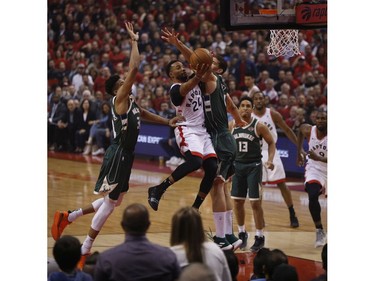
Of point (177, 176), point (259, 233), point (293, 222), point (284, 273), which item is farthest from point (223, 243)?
point (284, 273)

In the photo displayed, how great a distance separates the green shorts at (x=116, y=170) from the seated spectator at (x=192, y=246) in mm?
3205

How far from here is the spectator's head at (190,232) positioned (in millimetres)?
5738

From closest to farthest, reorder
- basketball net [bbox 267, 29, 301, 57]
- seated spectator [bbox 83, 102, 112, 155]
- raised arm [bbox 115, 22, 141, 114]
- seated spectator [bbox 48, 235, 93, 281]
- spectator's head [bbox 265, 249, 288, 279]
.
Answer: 1. seated spectator [bbox 48, 235, 93, 281]
2. spectator's head [bbox 265, 249, 288, 279]
3. raised arm [bbox 115, 22, 141, 114]
4. basketball net [bbox 267, 29, 301, 57]
5. seated spectator [bbox 83, 102, 112, 155]

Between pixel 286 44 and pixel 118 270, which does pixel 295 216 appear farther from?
pixel 118 270

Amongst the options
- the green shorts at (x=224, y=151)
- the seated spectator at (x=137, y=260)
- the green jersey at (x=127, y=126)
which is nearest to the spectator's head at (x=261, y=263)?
the seated spectator at (x=137, y=260)

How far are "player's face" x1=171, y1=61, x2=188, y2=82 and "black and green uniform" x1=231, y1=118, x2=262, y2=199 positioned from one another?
1.55 metres

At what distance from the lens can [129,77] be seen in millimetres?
8461

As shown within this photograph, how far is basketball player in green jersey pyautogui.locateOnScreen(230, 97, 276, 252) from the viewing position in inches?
401

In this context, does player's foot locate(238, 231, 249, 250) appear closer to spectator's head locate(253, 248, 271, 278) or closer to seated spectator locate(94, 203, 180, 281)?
spectator's head locate(253, 248, 271, 278)

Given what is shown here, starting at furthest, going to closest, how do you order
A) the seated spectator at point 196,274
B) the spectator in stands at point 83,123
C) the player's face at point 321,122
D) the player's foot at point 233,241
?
the spectator in stands at point 83,123
the player's face at point 321,122
the player's foot at point 233,241
the seated spectator at point 196,274

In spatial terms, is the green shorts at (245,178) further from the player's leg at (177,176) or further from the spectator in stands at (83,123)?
the spectator in stands at (83,123)

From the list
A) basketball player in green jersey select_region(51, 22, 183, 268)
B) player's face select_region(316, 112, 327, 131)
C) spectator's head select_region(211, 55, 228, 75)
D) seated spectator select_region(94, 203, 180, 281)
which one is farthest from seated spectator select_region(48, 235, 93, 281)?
player's face select_region(316, 112, 327, 131)

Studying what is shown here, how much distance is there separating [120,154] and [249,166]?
1.80 metres
